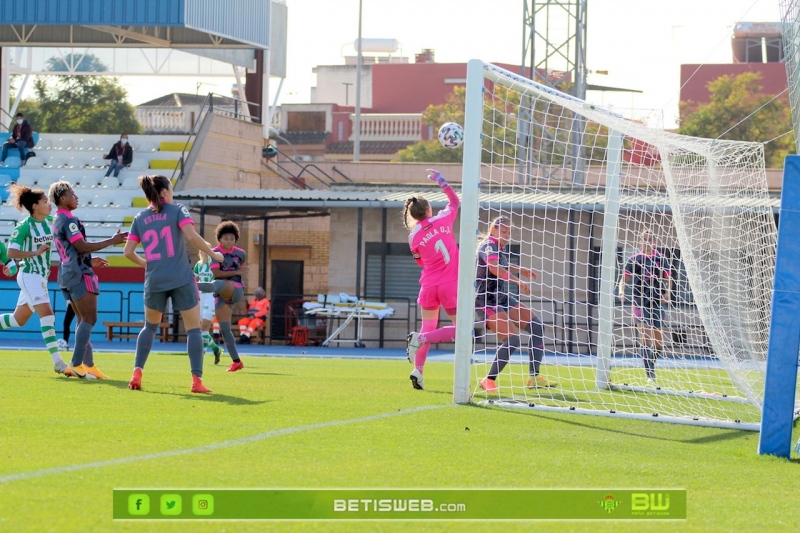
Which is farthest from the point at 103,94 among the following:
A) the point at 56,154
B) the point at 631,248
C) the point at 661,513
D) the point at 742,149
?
the point at 661,513

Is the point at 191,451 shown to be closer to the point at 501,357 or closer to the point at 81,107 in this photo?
the point at 501,357

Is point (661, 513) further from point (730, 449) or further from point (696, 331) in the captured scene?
point (696, 331)

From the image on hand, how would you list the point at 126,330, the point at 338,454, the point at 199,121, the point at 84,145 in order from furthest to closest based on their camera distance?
the point at 84,145 < the point at 199,121 < the point at 126,330 < the point at 338,454

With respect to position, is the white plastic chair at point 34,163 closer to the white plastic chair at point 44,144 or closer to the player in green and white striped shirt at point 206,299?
the white plastic chair at point 44,144

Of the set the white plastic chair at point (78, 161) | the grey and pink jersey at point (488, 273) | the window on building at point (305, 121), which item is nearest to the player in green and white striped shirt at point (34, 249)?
the grey and pink jersey at point (488, 273)

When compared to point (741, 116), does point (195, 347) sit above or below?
below

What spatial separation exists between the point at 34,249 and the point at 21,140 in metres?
22.2

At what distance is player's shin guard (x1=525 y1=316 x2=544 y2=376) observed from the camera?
11.1 meters

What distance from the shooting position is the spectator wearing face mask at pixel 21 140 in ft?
103

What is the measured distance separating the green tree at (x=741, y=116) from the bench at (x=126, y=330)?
39.5 metres

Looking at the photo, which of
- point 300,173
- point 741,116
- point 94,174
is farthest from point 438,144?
point 94,174

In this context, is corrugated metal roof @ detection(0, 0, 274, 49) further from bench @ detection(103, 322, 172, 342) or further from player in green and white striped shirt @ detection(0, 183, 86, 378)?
player in green and white striped shirt @ detection(0, 183, 86, 378)

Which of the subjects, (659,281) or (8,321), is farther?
(659,281)

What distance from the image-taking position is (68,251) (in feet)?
34.4
